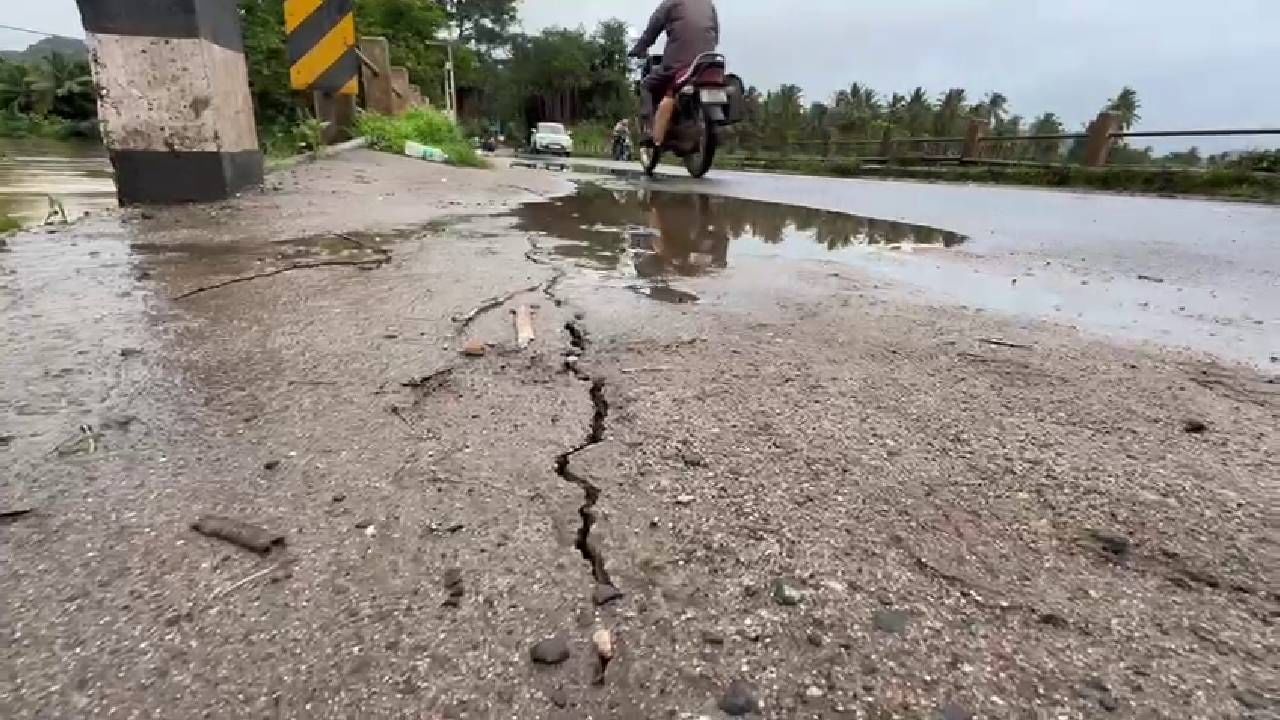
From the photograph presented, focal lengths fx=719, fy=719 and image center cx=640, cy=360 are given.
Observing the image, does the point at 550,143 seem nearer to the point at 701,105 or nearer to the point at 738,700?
the point at 701,105

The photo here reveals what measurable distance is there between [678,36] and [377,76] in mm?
4357

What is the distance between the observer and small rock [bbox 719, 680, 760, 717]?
0.65 meters

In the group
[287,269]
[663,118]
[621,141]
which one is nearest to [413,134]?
[663,118]

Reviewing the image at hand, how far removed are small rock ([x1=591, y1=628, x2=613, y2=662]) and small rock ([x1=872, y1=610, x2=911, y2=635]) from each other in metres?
0.28

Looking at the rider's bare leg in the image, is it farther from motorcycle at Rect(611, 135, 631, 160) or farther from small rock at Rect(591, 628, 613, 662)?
motorcycle at Rect(611, 135, 631, 160)

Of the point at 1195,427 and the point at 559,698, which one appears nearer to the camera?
the point at 559,698

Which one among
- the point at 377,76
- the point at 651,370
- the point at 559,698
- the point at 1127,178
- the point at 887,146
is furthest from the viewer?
the point at 887,146

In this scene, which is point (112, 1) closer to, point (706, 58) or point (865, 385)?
point (865, 385)

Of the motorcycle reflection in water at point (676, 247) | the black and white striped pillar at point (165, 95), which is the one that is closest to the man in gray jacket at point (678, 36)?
the motorcycle reflection in water at point (676, 247)

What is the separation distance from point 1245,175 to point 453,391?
430 inches

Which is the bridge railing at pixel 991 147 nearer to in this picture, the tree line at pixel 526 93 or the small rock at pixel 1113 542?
the tree line at pixel 526 93

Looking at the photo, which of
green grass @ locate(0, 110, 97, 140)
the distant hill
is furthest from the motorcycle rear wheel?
the distant hill

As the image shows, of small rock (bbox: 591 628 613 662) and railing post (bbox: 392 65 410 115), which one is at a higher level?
railing post (bbox: 392 65 410 115)

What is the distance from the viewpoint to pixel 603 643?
0.71m
